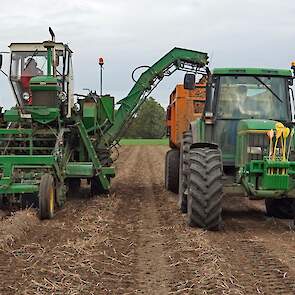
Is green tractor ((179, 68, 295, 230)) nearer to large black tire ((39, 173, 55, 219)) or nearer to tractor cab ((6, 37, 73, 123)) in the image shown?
large black tire ((39, 173, 55, 219))

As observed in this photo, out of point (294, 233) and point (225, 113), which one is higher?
point (225, 113)

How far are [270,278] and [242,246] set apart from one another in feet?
5.33

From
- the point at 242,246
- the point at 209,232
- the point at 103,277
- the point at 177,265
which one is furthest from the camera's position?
the point at 209,232

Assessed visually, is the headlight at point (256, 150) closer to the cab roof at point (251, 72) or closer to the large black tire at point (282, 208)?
the cab roof at point (251, 72)

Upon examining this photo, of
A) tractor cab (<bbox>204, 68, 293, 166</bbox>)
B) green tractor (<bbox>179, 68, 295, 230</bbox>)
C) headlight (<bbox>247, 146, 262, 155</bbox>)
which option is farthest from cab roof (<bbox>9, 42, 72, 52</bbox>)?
headlight (<bbox>247, 146, 262, 155</bbox>)

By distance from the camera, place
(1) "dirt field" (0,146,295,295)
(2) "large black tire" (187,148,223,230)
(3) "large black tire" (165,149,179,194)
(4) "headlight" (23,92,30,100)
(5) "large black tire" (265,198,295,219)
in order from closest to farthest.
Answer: (1) "dirt field" (0,146,295,295) → (2) "large black tire" (187,148,223,230) → (5) "large black tire" (265,198,295,219) → (4) "headlight" (23,92,30,100) → (3) "large black tire" (165,149,179,194)

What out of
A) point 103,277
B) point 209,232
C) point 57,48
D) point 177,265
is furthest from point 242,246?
point 57,48

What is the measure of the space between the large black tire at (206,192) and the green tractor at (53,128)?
9.42ft

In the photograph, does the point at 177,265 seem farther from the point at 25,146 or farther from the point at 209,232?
the point at 25,146

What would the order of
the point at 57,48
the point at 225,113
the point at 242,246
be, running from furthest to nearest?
the point at 57,48 → the point at 225,113 → the point at 242,246

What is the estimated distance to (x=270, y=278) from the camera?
5.73 meters

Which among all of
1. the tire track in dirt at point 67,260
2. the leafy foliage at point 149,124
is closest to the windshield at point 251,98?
the tire track in dirt at point 67,260

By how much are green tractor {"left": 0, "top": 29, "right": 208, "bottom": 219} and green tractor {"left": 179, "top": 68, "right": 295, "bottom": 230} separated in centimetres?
241

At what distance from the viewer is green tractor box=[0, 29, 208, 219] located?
33.8ft
